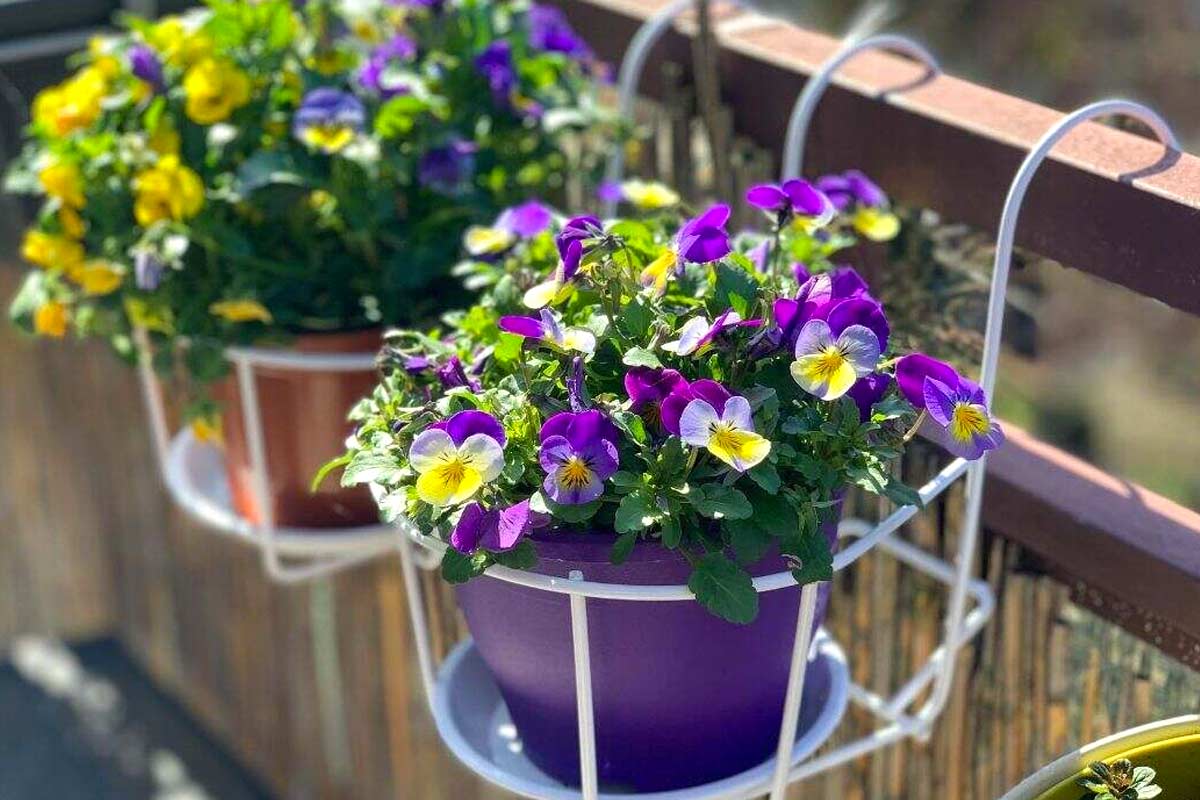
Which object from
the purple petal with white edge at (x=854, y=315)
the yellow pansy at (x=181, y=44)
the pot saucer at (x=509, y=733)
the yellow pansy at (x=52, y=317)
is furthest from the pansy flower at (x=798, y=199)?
the yellow pansy at (x=52, y=317)

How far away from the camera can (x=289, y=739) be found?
2359 mm

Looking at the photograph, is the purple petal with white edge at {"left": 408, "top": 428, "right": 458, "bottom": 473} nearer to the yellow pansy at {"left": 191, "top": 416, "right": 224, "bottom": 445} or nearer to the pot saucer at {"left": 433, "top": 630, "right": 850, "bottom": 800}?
the pot saucer at {"left": 433, "top": 630, "right": 850, "bottom": 800}

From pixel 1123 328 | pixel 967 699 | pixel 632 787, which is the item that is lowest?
pixel 1123 328

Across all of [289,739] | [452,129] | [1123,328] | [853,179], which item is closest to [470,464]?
[853,179]

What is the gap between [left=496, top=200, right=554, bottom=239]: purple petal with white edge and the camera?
3.43ft

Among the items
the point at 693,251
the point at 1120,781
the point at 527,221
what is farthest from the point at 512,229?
the point at 1120,781

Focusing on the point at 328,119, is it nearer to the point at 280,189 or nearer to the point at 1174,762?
the point at 280,189

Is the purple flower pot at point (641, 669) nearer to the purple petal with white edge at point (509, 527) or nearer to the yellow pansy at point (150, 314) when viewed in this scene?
the purple petal with white edge at point (509, 527)

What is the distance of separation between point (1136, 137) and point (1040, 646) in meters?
0.40

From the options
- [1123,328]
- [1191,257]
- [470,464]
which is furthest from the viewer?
[1123,328]

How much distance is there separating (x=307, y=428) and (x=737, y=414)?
23.7 inches

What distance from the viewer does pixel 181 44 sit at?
125 cm

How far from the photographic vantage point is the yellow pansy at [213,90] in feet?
4.03

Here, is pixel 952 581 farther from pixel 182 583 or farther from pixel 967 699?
pixel 182 583
